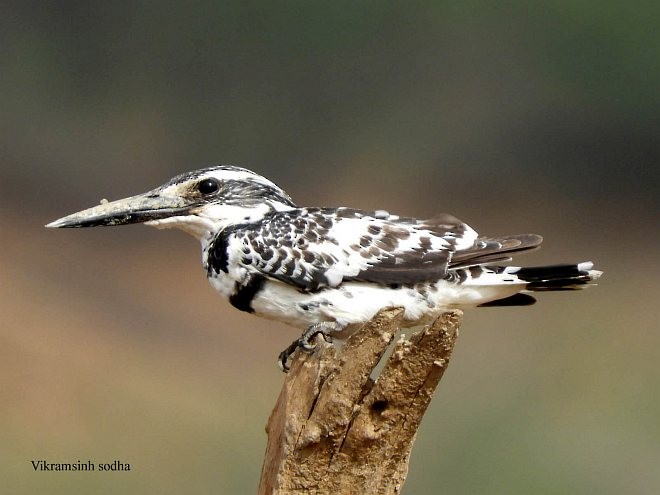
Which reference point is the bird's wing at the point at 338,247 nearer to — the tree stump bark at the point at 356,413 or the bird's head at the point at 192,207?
the bird's head at the point at 192,207

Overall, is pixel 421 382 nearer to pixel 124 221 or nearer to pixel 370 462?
pixel 370 462

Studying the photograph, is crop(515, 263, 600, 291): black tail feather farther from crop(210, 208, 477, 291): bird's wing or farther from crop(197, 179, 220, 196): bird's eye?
crop(197, 179, 220, 196): bird's eye

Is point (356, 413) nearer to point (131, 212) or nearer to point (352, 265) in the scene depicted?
point (352, 265)

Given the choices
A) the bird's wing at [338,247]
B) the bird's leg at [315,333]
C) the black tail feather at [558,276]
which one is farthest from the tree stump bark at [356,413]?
the black tail feather at [558,276]

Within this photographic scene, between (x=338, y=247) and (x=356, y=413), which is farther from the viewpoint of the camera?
(x=338, y=247)

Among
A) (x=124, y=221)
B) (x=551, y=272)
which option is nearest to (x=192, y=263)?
(x=124, y=221)

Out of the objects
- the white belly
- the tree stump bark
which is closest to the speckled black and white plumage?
the white belly

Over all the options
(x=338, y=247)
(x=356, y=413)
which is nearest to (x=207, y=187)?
(x=338, y=247)
